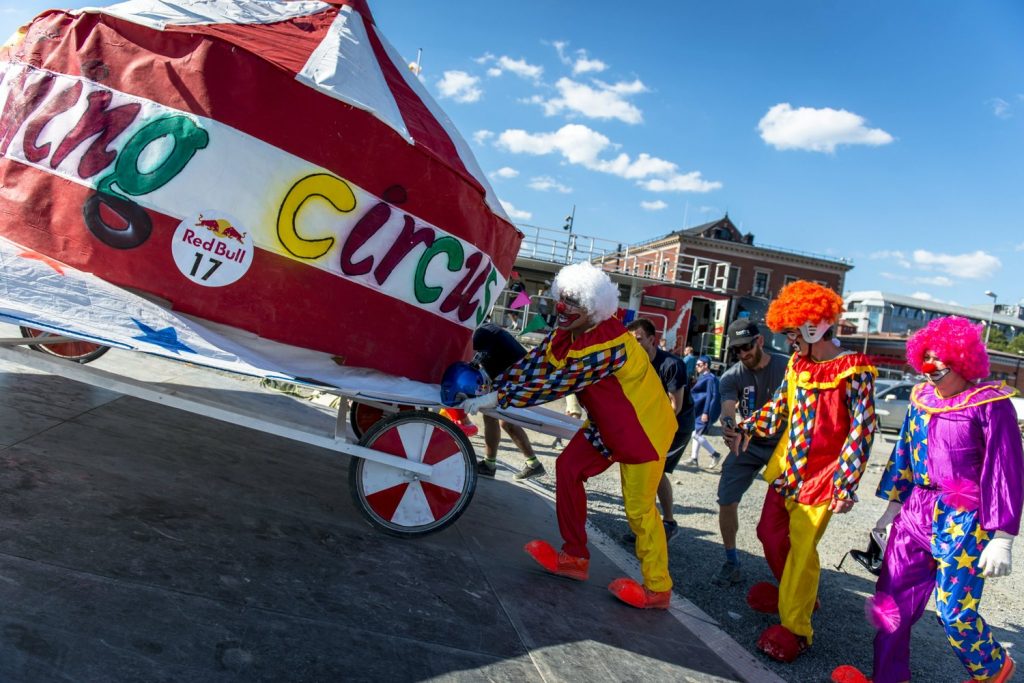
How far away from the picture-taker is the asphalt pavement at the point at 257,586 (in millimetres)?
2521

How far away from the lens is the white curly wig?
3.95 metres

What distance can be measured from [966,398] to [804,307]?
35.5 inches

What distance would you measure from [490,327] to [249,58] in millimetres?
2328

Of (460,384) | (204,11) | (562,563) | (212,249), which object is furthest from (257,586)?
(204,11)

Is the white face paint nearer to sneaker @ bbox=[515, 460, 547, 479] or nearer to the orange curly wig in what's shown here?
the orange curly wig

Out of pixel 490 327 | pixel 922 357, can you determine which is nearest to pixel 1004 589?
pixel 922 357

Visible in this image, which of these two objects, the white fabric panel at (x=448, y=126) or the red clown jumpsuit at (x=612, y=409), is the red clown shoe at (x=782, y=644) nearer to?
the red clown jumpsuit at (x=612, y=409)

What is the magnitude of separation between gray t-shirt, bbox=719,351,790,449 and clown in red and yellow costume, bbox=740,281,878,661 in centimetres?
94

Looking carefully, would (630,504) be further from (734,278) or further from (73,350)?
(734,278)

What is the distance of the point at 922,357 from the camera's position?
3326 mm

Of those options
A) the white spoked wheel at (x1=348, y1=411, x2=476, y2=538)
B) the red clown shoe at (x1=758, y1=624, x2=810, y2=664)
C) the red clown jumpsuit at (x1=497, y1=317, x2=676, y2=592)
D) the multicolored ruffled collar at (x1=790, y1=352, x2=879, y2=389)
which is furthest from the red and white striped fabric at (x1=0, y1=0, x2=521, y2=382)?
the red clown shoe at (x1=758, y1=624, x2=810, y2=664)

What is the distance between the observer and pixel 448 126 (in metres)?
4.79

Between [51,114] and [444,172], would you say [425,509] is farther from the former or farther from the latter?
[51,114]

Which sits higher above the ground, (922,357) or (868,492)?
(922,357)
